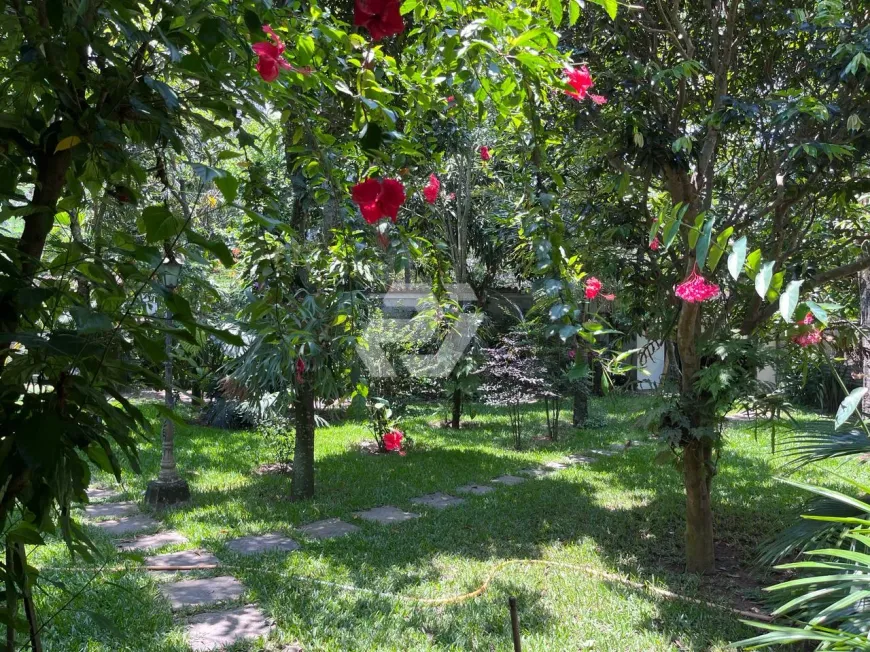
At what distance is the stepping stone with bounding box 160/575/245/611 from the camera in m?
3.19

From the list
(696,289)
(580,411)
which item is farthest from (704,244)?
(580,411)

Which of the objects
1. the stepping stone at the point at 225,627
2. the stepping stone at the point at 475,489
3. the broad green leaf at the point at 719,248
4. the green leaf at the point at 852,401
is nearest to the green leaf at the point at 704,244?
the broad green leaf at the point at 719,248

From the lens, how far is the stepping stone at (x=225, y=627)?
2.75 meters

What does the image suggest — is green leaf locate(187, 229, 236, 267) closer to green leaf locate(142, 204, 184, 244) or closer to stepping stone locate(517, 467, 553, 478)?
green leaf locate(142, 204, 184, 244)

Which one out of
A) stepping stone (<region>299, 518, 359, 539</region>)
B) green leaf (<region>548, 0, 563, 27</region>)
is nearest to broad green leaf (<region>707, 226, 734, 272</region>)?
green leaf (<region>548, 0, 563, 27</region>)

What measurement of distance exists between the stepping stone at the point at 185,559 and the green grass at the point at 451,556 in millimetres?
85

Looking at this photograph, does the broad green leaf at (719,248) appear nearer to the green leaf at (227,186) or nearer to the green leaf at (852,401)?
the green leaf at (852,401)

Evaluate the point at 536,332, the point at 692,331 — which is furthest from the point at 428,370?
the point at 692,331

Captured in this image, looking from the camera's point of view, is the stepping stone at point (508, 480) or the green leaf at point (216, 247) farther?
the stepping stone at point (508, 480)

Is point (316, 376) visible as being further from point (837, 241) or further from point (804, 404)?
point (804, 404)

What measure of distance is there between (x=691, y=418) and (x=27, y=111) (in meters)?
3.52

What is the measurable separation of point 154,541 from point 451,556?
1.89 meters

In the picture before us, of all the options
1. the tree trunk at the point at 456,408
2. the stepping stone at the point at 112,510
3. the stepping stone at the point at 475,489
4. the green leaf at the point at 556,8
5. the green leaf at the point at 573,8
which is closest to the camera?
the green leaf at the point at 556,8

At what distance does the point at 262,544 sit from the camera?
4.18 m
